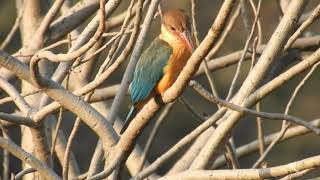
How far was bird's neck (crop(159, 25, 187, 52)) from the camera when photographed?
445 centimetres

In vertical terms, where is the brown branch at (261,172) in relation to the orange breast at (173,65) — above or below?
below

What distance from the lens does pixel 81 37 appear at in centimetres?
393

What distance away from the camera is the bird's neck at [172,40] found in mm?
4446

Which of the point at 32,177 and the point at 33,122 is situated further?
the point at 32,177

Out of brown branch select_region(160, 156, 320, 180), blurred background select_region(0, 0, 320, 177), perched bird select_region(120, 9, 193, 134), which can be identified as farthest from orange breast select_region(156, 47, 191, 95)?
blurred background select_region(0, 0, 320, 177)

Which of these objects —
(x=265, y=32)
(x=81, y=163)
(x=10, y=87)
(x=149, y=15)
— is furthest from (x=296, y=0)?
(x=81, y=163)

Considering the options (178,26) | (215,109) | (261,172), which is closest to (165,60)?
(178,26)

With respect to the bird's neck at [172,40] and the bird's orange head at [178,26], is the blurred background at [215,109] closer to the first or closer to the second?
the bird's neck at [172,40]

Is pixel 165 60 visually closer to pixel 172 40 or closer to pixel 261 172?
pixel 172 40

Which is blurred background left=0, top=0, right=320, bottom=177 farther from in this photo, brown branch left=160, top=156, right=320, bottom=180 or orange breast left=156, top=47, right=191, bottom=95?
brown branch left=160, top=156, right=320, bottom=180

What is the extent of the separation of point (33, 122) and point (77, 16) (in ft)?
4.82

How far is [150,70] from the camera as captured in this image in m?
4.58

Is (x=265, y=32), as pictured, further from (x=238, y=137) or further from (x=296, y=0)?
(x=296, y=0)

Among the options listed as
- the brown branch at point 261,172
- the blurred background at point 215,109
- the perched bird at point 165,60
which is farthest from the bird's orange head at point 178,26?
the blurred background at point 215,109
